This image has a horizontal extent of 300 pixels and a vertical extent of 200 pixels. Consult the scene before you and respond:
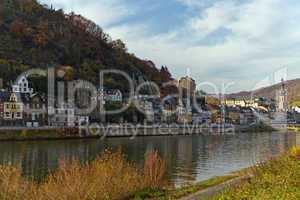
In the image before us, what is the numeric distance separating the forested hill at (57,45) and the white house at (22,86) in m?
2.97

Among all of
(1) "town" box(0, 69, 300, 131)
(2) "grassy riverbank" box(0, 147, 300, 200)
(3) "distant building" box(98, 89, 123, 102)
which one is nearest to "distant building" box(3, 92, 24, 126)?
(1) "town" box(0, 69, 300, 131)

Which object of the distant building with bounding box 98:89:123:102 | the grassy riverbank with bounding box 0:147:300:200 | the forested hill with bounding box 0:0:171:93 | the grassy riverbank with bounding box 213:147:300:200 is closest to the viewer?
the grassy riverbank with bounding box 213:147:300:200

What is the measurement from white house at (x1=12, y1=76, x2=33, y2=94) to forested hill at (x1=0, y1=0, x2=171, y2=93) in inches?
117

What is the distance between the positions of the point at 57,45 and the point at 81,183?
9203 centimetres

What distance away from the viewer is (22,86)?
7250 centimetres

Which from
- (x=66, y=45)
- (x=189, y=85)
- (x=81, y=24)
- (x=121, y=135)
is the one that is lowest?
(x=121, y=135)

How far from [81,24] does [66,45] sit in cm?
1961

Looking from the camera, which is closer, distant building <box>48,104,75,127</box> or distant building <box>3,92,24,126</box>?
distant building <box>3,92,24,126</box>

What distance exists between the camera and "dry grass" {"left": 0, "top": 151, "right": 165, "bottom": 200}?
31.0 feet

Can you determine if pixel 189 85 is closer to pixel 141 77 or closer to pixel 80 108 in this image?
pixel 141 77

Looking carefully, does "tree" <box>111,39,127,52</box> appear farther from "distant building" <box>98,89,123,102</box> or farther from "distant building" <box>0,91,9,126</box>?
"distant building" <box>0,91,9,126</box>

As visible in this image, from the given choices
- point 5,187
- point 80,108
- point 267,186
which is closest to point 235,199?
point 267,186

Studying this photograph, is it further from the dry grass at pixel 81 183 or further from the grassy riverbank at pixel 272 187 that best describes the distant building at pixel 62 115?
the grassy riverbank at pixel 272 187

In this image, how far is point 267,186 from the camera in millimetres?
8938
